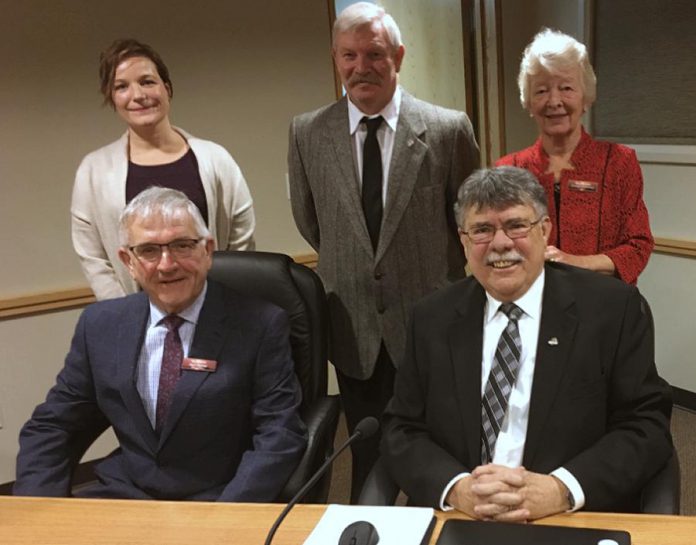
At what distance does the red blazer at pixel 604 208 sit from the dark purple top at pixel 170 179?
1.01 meters

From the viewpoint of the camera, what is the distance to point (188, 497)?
1932 millimetres

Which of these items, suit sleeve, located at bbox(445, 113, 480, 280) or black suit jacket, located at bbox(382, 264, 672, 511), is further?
suit sleeve, located at bbox(445, 113, 480, 280)

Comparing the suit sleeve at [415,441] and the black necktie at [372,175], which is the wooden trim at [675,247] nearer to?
the black necktie at [372,175]

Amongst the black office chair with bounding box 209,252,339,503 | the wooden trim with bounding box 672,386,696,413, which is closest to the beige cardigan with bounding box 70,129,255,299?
the black office chair with bounding box 209,252,339,503

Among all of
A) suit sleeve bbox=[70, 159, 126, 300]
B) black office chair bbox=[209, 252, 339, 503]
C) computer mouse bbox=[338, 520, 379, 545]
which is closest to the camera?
computer mouse bbox=[338, 520, 379, 545]

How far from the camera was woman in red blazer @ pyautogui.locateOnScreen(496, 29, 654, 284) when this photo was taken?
7.32 feet

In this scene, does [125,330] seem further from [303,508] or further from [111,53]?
[111,53]

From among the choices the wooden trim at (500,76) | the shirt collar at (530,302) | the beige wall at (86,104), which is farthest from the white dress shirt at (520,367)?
the wooden trim at (500,76)

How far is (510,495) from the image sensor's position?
4.97ft

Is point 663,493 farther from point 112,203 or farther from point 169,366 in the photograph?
point 112,203

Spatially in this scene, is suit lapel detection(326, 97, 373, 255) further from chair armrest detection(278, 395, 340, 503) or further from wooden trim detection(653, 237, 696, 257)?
wooden trim detection(653, 237, 696, 257)

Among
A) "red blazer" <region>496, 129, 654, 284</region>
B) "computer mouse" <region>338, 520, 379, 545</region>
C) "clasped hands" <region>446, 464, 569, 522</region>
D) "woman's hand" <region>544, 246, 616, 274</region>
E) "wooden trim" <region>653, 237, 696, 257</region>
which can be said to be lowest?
"wooden trim" <region>653, 237, 696, 257</region>

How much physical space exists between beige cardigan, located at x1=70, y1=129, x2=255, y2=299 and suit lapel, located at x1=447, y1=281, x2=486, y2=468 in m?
0.94

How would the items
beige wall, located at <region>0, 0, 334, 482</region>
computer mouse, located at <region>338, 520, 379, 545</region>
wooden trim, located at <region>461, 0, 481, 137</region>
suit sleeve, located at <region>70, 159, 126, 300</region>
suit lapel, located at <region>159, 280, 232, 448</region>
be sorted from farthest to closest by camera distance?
wooden trim, located at <region>461, 0, 481, 137</region> < beige wall, located at <region>0, 0, 334, 482</region> < suit sleeve, located at <region>70, 159, 126, 300</region> < suit lapel, located at <region>159, 280, 232, 448</region> < computer mouse, located at <region>338, 520, 379, 545</region>
